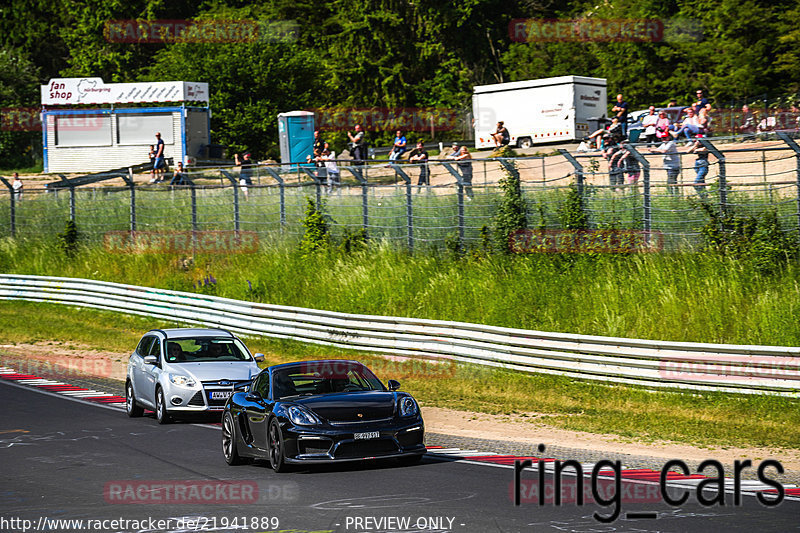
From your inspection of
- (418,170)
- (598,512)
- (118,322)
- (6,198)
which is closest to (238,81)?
(6,198)

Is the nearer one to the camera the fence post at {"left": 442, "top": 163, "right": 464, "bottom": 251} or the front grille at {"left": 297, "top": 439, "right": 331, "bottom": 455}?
the front grille at {"left": 297, "top": 439, "right": 331, "bottom": 455}

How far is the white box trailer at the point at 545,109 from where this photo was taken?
5100 centimetres

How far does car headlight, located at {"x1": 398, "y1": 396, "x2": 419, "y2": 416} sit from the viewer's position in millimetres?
12863

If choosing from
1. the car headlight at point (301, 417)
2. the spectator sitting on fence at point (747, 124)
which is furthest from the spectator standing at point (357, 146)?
the car headlight at point (301, 417)

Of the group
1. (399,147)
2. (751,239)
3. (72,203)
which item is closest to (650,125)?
(399,147)

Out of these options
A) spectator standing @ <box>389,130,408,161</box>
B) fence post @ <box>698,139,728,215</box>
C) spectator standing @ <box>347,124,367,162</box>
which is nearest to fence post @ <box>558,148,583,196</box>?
fence post @ <box>698,139,728,215</box>

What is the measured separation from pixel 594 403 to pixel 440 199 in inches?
382

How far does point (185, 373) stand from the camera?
18.0 metres

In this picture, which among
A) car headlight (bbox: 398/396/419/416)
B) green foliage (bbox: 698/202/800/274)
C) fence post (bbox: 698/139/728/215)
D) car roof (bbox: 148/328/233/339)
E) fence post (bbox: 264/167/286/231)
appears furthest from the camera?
fence post (bbox: 264/167/286/231)

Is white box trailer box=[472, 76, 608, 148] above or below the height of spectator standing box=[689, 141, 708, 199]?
above

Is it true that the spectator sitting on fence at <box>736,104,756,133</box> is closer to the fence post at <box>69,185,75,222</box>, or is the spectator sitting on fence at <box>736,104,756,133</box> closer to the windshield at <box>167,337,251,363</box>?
the fence post at <box>69,185,75,222</box>

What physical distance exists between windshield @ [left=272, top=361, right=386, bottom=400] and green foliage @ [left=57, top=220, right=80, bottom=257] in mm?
26672

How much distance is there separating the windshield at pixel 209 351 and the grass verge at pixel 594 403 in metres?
3.32

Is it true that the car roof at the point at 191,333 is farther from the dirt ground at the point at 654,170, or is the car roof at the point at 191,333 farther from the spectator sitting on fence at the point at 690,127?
the spectator sitting on fence at the point at 690,127
